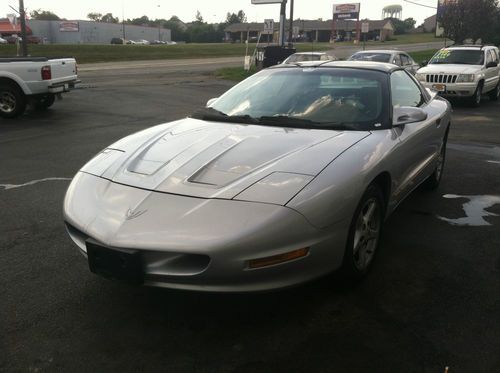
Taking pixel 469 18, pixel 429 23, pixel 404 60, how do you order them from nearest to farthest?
pixel 404 60, pixel 469 18, pixel 429 23

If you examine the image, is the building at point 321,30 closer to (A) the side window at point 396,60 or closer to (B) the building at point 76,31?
(B) the building at point 76,31

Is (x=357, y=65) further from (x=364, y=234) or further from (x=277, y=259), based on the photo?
(x=277, y=259)

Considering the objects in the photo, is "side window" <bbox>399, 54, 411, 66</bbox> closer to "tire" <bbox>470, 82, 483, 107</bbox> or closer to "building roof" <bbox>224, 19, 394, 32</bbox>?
"tire" <bbox>470, 82, 483, 107</bbox>

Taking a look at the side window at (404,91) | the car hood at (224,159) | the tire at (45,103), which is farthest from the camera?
the tire at (45,103)

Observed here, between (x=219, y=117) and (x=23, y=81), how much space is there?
8.07m

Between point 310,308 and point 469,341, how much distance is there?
90cm

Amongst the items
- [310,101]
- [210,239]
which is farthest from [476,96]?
[210,239]

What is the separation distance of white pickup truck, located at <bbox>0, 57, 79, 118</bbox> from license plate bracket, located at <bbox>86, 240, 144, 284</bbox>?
912 cm

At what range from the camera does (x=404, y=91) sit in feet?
15.4

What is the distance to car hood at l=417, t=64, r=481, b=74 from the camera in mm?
13453

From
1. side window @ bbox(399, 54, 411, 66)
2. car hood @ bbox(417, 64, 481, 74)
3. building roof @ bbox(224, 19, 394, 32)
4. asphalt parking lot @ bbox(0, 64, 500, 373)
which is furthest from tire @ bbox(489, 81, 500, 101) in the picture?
building roof @ bbox(224, 19, 394, 32)

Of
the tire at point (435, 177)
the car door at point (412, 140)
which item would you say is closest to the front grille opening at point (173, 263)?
the car door at point (412, 140)

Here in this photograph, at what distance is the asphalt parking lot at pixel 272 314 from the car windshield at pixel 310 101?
1.11 metres

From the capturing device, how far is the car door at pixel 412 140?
3943 millimetres
